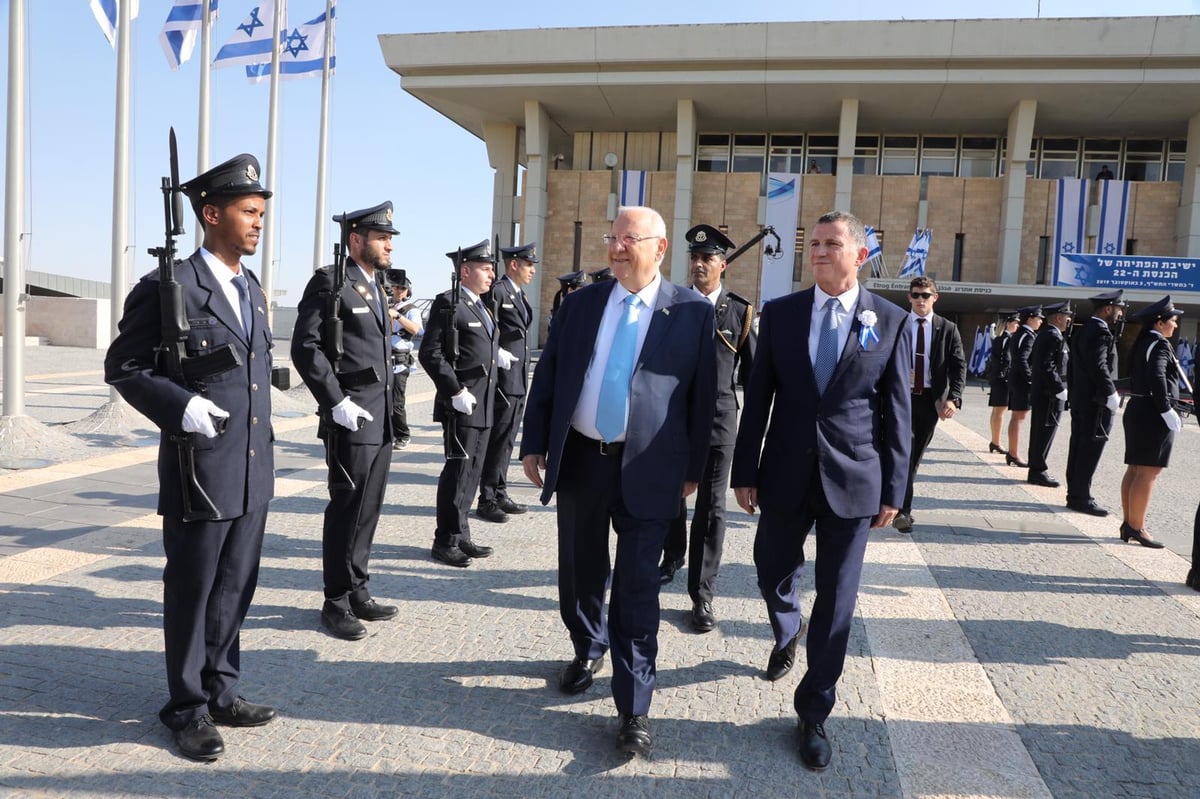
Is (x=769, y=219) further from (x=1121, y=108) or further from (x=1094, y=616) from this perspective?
(x=1094, y=616)

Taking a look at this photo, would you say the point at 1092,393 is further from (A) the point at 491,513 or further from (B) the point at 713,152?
(B) the point at 713,152

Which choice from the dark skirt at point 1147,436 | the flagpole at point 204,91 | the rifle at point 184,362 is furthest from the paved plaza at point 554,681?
the flagpole at point 204,91

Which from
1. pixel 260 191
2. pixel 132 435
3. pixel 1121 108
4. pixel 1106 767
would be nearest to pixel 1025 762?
pixel 1106 767

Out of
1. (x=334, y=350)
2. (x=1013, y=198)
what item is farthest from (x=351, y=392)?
(x=1013, y=198)

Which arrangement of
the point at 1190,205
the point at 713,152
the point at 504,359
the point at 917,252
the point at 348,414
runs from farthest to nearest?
the point at 713,152 → the point at 917,252 → the point at 1190,205 → the point at 504,359 → the point at 348,414

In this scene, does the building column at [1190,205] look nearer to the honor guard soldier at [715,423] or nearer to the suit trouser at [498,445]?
the suit trouser at [498,445]

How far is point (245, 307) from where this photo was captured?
3.06 metres

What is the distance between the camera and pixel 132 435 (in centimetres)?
946

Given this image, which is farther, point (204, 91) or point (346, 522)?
point (204, 91)

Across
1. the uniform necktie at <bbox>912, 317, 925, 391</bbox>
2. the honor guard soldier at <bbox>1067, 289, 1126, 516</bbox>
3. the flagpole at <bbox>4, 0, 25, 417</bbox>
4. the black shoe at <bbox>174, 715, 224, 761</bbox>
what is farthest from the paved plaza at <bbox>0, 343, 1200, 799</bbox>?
the flagpole at <bbox>4, 0, 25, 417</bbox>

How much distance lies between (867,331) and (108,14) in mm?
10808

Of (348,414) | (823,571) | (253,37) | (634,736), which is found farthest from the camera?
(253,37)

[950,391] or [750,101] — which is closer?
[950,391]

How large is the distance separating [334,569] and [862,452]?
256cm
